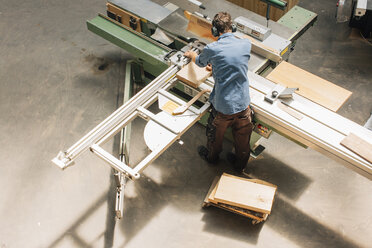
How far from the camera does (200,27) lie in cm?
339

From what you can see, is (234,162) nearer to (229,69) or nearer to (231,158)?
(231,158)

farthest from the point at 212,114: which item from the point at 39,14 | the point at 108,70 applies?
the point at 39,14

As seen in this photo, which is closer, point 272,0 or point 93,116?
point 272,0

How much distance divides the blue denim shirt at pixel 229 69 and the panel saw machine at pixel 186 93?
0.19m

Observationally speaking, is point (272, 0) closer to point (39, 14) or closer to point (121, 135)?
point (121, 135)

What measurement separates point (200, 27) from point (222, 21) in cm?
66

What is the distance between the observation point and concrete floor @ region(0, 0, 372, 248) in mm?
3293

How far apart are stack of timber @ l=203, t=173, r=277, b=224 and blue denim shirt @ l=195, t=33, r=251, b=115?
73 centimetres

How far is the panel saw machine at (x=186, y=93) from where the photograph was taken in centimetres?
268

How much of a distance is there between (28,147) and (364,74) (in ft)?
12.8

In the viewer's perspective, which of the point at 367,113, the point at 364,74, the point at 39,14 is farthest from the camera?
the point at 39,14

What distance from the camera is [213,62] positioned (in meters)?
2.76

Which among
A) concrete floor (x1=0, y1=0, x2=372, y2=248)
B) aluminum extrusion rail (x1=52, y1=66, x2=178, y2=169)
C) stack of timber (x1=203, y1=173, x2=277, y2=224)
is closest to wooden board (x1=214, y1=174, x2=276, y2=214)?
stack of timber (x1=203, y1=173, x2=277, y2=224)

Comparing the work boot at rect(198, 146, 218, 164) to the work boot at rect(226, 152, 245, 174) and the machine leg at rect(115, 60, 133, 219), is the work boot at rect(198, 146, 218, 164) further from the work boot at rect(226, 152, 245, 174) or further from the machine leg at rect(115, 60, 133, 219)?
the machine leg at rect(115, 60, 133, 219)
